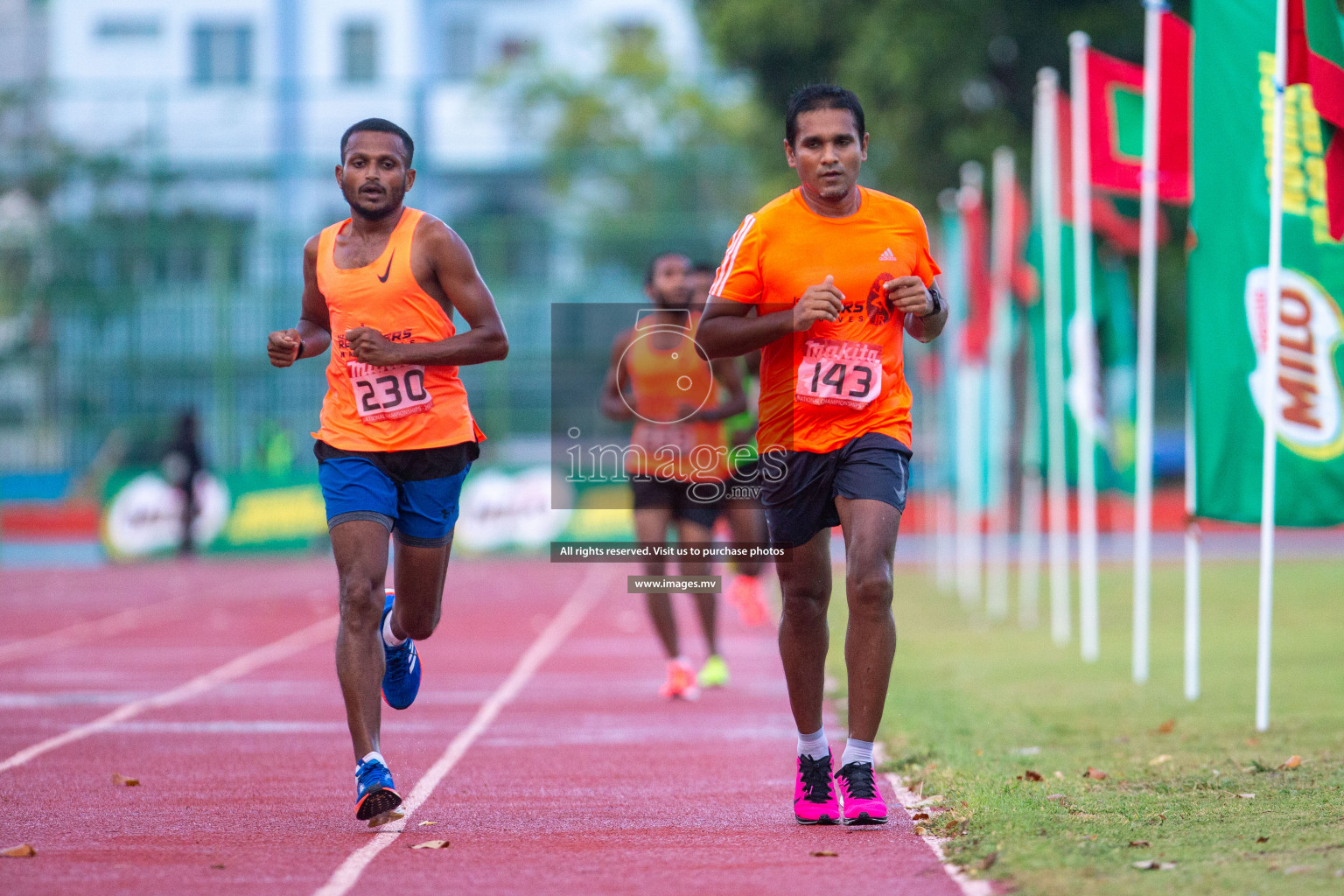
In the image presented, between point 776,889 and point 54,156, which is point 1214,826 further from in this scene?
point 54,156

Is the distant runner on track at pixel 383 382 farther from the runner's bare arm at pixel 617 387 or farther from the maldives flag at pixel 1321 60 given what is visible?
the maldives flag at pixel 1321 60

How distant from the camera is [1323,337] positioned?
8.88m

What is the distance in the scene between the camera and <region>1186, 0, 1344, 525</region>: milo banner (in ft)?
29.2

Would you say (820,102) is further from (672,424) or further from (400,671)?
(672,424)

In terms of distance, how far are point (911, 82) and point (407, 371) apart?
909 inches

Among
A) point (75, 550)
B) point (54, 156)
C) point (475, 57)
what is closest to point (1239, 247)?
point (75, 550)

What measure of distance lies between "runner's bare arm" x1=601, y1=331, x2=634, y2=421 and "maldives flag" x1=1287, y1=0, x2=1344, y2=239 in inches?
157

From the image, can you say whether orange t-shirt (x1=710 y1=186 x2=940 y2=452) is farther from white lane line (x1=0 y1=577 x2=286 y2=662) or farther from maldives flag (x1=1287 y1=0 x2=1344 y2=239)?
white lane line (x1=0 y1=577 x2=286 y2=662)

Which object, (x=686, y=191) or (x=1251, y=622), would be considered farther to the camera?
(x=686, y=191)

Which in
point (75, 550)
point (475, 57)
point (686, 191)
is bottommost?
point (75, 550)

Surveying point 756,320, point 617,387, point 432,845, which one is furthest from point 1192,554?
point 432,845

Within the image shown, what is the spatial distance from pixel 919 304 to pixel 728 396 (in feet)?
15.0

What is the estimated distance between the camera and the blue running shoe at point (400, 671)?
7328 mm

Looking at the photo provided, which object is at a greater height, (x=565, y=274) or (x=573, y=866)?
(x=565, y=274)
